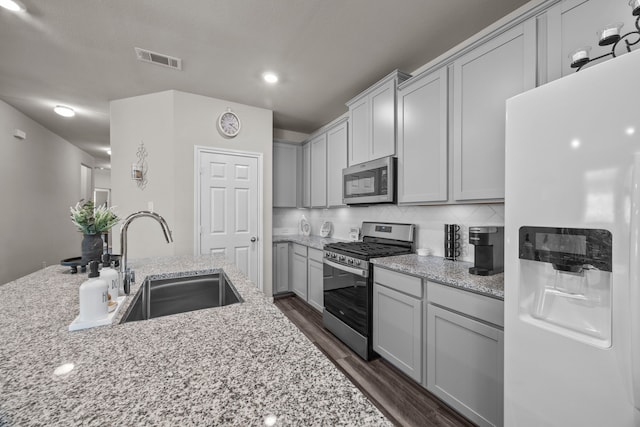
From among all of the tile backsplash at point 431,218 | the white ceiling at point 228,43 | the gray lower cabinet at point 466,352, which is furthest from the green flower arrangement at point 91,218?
the tile backsplash at point 431,218

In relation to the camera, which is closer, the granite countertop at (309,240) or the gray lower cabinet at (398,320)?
the gray lower cabinet at (398,320)

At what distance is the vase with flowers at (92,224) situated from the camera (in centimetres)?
143

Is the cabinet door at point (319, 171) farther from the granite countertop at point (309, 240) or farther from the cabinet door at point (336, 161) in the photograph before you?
the granite countertop at point (309, 240)

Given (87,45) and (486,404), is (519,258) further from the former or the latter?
(87,45)

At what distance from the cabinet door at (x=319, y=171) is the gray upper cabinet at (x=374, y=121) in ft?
Result: 2.30

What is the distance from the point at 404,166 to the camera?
2271mm

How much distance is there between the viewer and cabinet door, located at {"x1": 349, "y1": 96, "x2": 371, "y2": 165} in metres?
2.69

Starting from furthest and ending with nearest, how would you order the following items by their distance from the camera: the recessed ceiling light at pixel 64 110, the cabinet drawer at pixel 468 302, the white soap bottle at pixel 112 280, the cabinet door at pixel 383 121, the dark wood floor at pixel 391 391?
1. the recessed ceiling light at pixel 64 110
2. the cabinet door at pixel 383 121
3. the dark wood floor at pixel 391 391
4. the cabinet drawer at pixel 468 302
5. the white soap bottle at pixel 112 280

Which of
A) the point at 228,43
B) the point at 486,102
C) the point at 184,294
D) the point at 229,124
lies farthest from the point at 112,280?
the point at 229,124

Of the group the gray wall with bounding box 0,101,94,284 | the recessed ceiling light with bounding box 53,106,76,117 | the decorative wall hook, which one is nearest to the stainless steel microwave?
the decorative wall hook

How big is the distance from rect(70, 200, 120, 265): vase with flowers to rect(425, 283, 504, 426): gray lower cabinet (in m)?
2.04

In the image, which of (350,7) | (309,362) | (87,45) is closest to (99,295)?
(309,362)

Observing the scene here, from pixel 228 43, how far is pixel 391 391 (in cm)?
301

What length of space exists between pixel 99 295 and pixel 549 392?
1655mm
